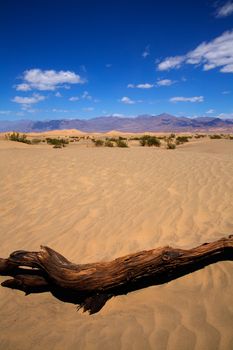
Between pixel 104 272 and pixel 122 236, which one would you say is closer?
pixel 104 272

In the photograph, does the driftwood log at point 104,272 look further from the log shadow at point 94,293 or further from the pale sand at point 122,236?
the pale sand at point 122,236

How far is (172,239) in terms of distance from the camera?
4.49 m

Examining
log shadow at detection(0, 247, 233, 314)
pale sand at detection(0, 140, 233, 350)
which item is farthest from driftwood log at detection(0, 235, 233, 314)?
pale sand at detection(0, 140, 233, 350)

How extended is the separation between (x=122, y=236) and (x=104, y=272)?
4.80 ft

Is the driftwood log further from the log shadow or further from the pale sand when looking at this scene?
the pale sand

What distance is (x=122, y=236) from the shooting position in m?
4.73

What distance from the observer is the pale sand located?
110 inches

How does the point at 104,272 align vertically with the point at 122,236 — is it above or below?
above

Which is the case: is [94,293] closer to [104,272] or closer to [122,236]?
[104,272]

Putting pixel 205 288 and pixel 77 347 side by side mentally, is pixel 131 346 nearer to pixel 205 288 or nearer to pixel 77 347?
pixel 77 347

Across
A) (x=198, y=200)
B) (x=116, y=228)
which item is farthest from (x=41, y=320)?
(x=198, y=200)

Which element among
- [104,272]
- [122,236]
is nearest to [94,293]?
[104,272]

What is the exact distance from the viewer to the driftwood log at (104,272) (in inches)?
129

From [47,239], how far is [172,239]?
1910 mm
